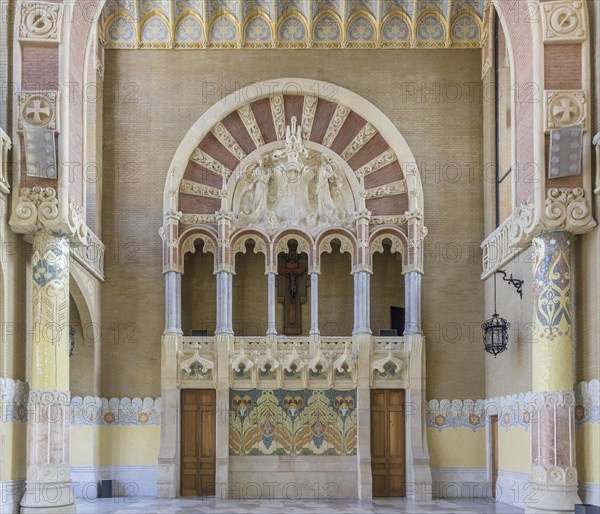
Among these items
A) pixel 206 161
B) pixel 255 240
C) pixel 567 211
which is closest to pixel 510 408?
pixel 567 211

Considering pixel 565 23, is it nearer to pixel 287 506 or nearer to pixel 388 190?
pixel 388 190

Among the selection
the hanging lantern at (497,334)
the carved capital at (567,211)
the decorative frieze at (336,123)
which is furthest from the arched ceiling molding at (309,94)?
the carved capital at (567,211)

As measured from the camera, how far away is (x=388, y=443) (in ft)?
66.2

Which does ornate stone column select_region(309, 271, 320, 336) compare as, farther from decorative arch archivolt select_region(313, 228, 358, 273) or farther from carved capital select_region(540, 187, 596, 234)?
carved capital select_region(540, 187, 596, 234)

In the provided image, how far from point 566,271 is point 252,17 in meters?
9.61

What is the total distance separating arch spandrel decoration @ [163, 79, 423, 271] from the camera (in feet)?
67.8

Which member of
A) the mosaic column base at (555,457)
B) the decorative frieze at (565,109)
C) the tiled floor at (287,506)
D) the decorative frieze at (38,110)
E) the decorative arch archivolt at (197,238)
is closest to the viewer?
the mosaic column base at (555,457)

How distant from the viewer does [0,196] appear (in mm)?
14406

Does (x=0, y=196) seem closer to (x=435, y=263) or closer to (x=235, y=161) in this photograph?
(x=235, y=161)

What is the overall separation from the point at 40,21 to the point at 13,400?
5.83 m

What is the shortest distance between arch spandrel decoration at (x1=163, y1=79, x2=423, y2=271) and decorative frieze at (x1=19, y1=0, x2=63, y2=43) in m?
5.68

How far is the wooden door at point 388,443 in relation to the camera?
19984 mm

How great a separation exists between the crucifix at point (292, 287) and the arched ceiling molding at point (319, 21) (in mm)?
4434

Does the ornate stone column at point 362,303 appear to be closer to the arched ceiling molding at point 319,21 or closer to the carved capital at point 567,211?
the arched ceiling molding at point 319,21
